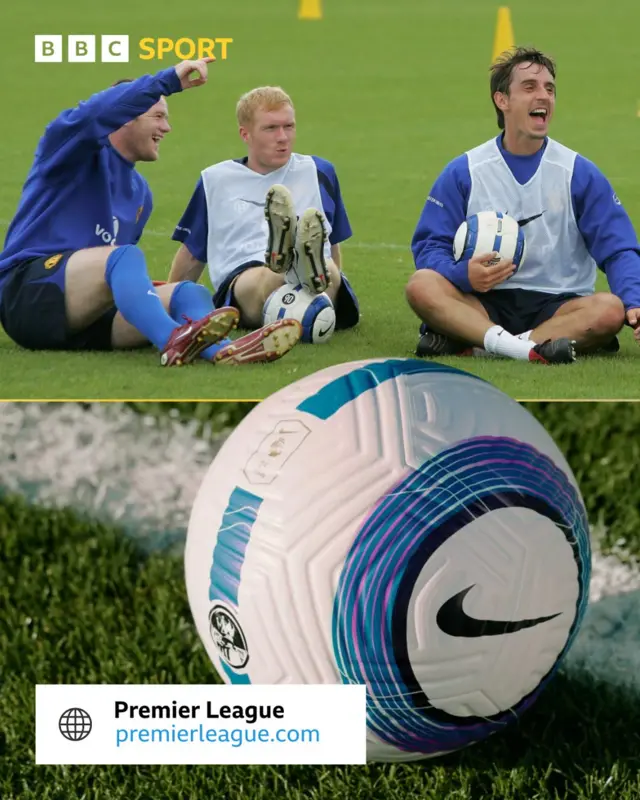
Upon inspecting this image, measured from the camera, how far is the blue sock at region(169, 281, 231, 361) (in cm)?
587

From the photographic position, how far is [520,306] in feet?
20.2

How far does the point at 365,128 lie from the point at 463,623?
954 cm

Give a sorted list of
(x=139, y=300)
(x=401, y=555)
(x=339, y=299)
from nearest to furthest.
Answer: (x=401, y=555)
(x=139, y=300)
(x=339, y=299)

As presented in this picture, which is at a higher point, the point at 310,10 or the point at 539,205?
the point at 310,10

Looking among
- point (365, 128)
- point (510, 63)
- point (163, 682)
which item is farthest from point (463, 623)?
point (365, 128)

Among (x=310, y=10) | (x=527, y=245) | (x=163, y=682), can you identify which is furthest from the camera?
(x=310, y=10)

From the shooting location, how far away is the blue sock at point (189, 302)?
5.87 metres

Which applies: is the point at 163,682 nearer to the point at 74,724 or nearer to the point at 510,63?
the point at 74,724

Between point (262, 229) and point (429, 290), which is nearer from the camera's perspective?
point (429, 290)

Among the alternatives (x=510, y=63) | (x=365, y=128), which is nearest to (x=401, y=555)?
(x=510, y=63)

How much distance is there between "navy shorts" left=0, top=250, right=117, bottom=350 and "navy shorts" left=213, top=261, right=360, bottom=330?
661mm

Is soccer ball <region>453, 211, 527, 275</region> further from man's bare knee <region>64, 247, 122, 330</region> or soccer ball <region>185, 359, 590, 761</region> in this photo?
soccer ball <region>185, 359, 590, 761</region>

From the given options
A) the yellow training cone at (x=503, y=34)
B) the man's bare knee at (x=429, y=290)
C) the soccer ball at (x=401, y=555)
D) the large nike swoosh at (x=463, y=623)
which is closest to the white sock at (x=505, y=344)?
the man's bare knee at (x=429, y=290)

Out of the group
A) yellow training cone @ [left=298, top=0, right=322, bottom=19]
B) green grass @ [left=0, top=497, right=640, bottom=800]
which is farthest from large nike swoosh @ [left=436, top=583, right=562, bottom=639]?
yellow training cone @ [left=298, top=0, right=322, bottom=19]
